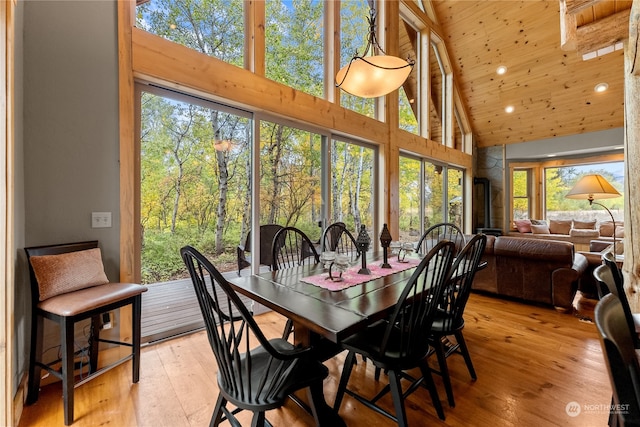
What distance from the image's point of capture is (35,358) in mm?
1733

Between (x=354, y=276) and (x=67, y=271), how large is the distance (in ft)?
6.10

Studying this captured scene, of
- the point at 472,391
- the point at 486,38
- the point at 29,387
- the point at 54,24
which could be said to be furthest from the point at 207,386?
the point at 486,38

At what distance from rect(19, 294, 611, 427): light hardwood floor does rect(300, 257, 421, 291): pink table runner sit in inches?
28.8

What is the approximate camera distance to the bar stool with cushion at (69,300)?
159 cm

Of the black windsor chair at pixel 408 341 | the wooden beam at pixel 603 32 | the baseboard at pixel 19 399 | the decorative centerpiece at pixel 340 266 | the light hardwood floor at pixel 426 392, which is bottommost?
the light hardwood floor at pixel 426 392

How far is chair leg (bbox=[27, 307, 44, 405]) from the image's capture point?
172cm

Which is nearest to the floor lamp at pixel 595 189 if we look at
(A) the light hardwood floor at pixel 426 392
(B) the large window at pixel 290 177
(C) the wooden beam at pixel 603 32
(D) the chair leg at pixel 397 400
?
(C) the wooden beam at pixel 603 32

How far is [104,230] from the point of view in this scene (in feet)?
7.13

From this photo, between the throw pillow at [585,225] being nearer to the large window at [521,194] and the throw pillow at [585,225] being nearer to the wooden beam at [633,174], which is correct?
the large window at [521,194]

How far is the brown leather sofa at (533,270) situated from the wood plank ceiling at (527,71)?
11.2ft

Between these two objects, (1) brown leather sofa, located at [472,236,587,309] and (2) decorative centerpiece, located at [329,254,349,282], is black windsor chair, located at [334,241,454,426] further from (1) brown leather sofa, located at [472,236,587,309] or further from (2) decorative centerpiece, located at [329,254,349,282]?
(1) brown leather sofa, located at [472,236,587,309]

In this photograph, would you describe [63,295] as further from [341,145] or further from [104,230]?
[341,145]

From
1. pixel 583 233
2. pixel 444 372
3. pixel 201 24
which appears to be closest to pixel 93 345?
pixel 444 372

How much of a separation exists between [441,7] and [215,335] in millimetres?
6959
